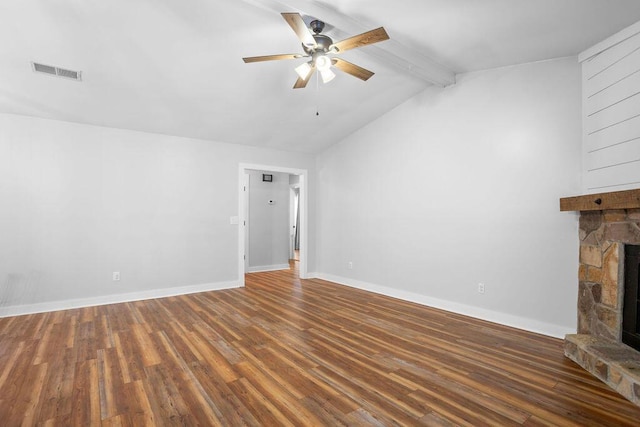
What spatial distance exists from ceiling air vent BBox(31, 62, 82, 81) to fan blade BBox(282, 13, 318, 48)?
2.52 meters

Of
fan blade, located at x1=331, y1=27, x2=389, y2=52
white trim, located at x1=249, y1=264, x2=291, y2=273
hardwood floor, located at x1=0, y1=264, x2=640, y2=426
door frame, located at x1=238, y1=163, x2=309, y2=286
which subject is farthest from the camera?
white trim, located at x1=249, y1=264, x2=291, y2=273

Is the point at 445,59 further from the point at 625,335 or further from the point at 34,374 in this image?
the point at 34,374

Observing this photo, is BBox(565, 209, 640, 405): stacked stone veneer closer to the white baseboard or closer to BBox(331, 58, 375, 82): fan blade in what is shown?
the white baseboard

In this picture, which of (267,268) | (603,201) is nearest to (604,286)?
(603,201)

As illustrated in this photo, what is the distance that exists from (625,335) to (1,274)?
6.63m

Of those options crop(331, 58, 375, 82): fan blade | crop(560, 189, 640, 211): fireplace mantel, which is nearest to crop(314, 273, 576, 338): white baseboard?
crop(560, 189, 640, 211): fireplace mantel

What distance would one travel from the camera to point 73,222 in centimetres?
434

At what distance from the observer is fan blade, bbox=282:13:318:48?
230 centimetres

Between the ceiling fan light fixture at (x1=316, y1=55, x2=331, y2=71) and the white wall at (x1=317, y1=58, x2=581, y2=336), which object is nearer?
the ceiling fan light fixture at (x1=316, y1=55, x2=331, y2=71)

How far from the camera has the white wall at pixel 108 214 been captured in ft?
13.2

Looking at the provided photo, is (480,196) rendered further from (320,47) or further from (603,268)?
(320,47)

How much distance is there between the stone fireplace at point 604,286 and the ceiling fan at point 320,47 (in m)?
2.32

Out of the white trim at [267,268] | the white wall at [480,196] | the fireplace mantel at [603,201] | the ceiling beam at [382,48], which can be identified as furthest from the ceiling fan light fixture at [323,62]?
the white trim at [267,268]

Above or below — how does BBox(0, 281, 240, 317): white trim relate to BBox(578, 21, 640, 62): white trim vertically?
below
